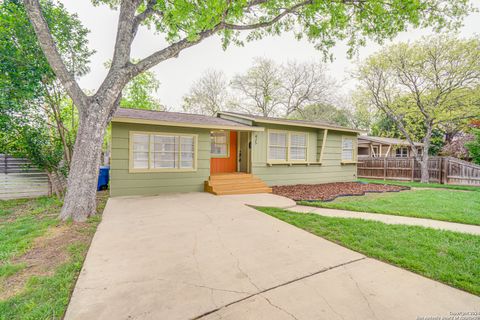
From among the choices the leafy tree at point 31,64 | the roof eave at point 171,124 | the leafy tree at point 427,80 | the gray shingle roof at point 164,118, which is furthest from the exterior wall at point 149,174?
the leafy tree at point 427,80

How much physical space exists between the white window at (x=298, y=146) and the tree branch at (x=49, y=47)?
7.28 metres

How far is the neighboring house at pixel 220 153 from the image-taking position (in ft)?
21.4

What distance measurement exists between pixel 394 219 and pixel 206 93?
19.1 m

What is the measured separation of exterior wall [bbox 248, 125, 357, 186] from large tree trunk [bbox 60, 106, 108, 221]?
524 centimetres

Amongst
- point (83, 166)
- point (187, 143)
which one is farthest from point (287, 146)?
point (83, 166)

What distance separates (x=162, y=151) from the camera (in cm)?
702

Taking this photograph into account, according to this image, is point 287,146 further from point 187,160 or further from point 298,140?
point 187,160

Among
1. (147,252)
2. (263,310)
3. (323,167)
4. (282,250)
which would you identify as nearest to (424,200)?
(323,167)

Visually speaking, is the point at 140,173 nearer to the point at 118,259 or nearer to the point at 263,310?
the point at 118,259

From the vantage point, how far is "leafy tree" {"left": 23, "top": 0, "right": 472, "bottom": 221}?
4500 mm

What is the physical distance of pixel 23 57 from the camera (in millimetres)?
5684

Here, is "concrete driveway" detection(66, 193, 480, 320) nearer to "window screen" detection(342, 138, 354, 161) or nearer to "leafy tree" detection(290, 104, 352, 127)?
"window screen" detection(342, 138, 354, 161)

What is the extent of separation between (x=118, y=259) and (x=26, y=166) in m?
7.38

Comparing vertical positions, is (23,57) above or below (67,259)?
above
